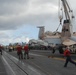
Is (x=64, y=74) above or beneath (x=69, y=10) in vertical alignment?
beneath

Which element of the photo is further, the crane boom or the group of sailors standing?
the crane boom

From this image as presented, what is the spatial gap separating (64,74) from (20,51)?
2092 centimetres

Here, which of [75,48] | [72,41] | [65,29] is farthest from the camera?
[65,29]

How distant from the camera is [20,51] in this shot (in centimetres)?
4022

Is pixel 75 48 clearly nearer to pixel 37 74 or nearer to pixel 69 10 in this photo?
pixel 69 10

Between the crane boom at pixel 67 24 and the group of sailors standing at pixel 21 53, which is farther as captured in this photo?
the crane boom at pixel 67 24

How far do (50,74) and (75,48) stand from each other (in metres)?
31.3

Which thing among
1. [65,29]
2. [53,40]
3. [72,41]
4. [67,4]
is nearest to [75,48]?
[72,41]

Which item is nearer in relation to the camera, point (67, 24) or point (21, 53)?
point (21, 53)

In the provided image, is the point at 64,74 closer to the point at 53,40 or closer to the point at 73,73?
the point at 73,73

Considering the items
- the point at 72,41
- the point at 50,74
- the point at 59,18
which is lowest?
the point at 50,74

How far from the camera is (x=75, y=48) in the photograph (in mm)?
50719

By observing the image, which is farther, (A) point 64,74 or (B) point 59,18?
(B) point 59,18

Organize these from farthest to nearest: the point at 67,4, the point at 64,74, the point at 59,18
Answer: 1. the point at 59,18
2. the point at 67,4
3. the point at 64,74
